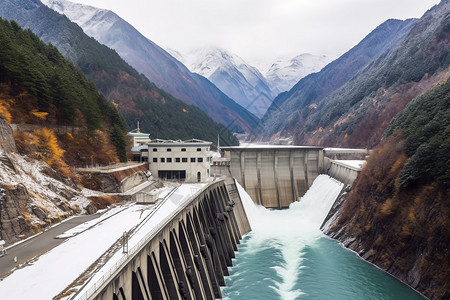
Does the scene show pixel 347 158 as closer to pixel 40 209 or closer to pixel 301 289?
pixel 301 289

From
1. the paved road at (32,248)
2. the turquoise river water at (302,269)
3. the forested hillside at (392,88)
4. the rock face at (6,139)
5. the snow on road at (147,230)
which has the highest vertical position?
the forested hillside at (392,88)

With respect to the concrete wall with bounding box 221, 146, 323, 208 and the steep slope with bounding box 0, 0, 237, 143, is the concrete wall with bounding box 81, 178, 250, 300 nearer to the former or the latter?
the concrete wall with bounding box 221, 146, 323, 208

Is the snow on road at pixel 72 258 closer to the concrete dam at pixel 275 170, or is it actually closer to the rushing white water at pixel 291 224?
the rushing white water at pixel 291 224

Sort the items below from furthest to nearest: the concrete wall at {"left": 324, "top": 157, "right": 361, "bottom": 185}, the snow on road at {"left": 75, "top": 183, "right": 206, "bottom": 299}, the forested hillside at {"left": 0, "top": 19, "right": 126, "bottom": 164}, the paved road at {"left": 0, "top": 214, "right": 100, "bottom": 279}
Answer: the concrete wall at {"left": 324, "top": 157, "right": 361, "bottom": 185} → the forested hillside at {"left": 0, "top": 19, "right": 126, "bottom": 164} → the paved road at {"left": 0, "top": 214, "right": 100, "bottom": 279} → the snow on road at {"left": 75, "top": 183, "right": 206, "bottom": 299}

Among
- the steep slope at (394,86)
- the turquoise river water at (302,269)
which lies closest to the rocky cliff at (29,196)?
the turquoise river water at (302,269)

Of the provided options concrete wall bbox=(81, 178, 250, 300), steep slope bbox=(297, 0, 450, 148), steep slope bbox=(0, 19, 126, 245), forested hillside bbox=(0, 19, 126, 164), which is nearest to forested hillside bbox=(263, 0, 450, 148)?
steep slope bbox=(297, 0, 450, 148)

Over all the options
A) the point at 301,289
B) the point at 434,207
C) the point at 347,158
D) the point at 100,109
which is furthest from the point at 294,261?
the point at 347,158
